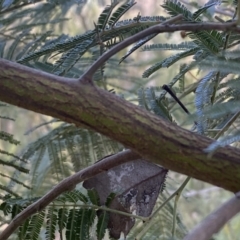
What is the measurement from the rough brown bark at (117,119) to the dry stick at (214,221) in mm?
40

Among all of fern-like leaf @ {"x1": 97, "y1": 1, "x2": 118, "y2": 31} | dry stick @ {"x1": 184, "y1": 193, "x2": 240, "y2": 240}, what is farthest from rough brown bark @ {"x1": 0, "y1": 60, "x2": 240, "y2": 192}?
fern-like leaf @ {"x1": 97, "y1": 1, "x2": 118, "y2": 31}

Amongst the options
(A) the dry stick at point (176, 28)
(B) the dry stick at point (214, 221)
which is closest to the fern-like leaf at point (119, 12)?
(A) the dry stick at point (176, 28)

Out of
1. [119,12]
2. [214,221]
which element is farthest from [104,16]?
[214,221]

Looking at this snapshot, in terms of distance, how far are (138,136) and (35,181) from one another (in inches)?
24.8

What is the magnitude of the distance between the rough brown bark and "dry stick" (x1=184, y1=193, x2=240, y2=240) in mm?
40

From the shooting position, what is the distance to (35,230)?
635 mm

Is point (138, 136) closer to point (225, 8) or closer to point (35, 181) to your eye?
point (35, 181)

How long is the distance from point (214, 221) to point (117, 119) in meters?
0.13

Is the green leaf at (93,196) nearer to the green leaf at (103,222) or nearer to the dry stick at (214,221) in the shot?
the green leaf at (103,222)

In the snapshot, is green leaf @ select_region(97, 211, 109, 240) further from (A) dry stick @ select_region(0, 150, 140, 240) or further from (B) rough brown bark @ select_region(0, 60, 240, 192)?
(B) rough brown bark @ select_region(0, 60, 240, 192)

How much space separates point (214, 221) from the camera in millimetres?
431

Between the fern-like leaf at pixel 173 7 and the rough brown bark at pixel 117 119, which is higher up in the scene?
the fern-like leaf at pixel 173 7

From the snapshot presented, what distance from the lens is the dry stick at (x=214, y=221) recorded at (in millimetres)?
417

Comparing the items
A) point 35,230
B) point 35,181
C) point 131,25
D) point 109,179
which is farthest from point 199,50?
point 35,181
